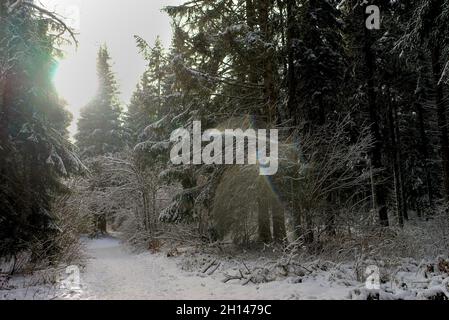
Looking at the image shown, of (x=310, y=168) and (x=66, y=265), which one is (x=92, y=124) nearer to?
(x=66, y=265)

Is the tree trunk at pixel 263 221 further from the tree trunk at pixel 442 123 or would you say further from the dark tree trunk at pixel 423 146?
the dark tree trunk at pixel 423 146

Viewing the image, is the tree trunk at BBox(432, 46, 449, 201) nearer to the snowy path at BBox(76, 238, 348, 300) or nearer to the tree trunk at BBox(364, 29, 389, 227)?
the tree trunk at BBox(364, 29, 389, 227)

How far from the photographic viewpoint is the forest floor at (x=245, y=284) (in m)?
6.90

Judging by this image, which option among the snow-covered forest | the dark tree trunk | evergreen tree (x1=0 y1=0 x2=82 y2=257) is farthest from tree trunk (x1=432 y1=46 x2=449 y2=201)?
evergreen tree (x1=0 y1=0 x2=82 y2=257)

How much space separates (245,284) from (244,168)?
151 inches

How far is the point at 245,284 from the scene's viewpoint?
27.8 feet

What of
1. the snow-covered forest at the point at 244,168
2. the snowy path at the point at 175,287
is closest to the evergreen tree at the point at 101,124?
the snow-covered forest at the point at 244,168

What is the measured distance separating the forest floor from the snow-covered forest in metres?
0.05

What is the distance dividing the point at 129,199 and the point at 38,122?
571 inches

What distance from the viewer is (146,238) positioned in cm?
2081

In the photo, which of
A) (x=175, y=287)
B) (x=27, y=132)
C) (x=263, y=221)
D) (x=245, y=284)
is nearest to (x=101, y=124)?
(x=27, y=132)

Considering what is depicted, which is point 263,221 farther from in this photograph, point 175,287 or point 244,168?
point 175,287

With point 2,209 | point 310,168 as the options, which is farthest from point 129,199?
point 310,168
